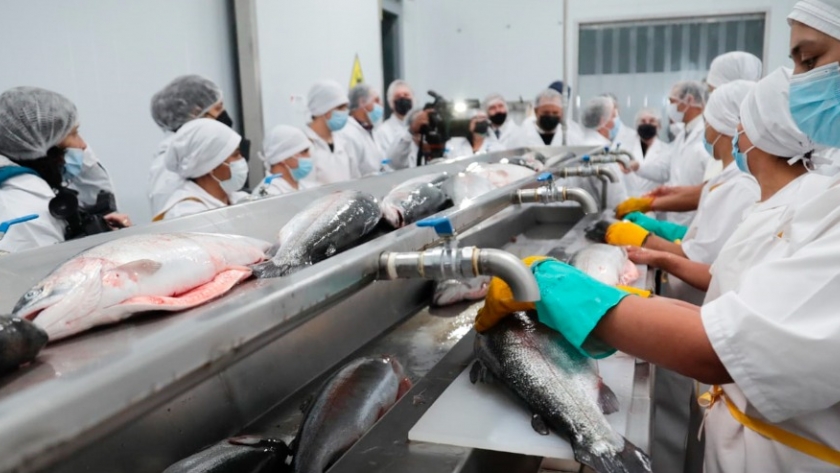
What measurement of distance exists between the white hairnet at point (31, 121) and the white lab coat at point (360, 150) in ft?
9.60

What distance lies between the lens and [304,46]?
219 inches

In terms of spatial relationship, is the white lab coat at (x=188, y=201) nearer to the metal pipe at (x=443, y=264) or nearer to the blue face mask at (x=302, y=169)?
the blue face mask at (x=302, y=169)

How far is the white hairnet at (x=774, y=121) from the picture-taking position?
1.75 m

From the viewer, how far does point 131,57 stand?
3791mm

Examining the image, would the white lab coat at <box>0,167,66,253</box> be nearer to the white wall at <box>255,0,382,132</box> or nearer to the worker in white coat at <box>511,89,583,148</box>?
the white wall at <box>255,0,382,132</box>

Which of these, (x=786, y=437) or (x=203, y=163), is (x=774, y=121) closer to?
(x=786, y=437)

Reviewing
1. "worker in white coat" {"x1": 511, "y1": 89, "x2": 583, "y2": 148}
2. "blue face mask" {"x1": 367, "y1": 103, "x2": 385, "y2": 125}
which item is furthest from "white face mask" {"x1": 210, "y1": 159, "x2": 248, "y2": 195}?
"blue face mask" {"x1": 367, "y1": 103, "x2": 385, "y2": 125}

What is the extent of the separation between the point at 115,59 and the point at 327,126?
1712mm

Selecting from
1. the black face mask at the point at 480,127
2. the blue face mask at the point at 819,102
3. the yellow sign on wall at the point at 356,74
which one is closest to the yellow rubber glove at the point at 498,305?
the blue face mask at the point at 819,102

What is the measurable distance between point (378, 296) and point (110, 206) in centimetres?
179

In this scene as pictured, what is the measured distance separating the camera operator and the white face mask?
0.56 m

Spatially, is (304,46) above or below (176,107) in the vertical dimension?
above

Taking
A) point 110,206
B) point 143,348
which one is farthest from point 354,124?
point 143,348

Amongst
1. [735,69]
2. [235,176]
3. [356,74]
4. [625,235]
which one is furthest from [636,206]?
[356,74]
